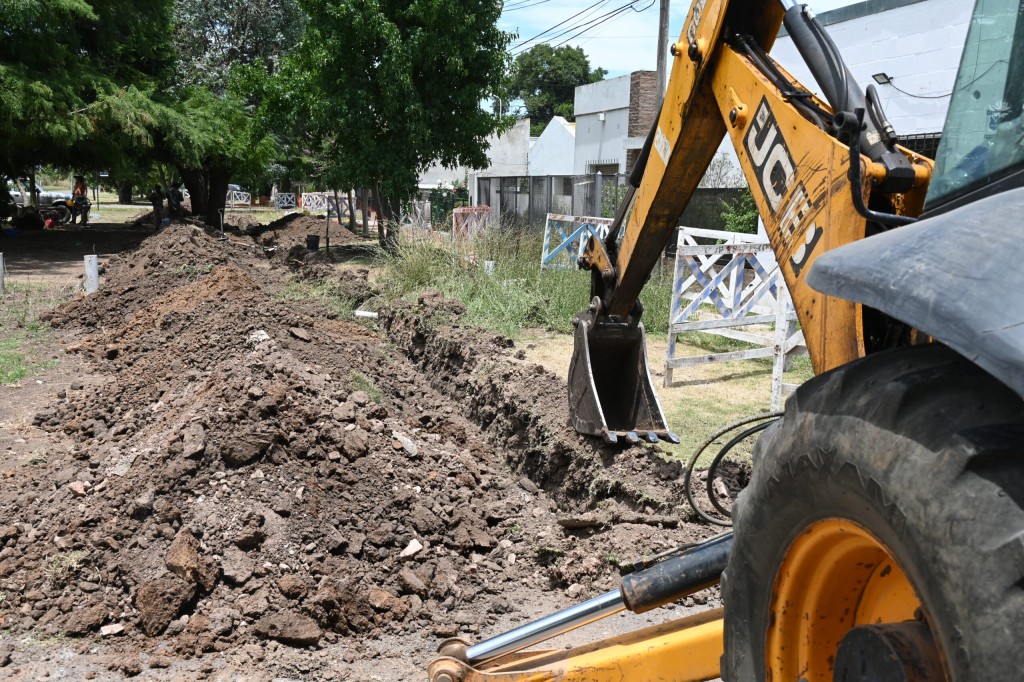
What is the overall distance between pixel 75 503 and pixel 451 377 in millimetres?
4573

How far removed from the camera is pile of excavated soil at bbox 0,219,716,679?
4332mm

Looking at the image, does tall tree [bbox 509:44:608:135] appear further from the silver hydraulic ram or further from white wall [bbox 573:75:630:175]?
the silver hydraulic ram

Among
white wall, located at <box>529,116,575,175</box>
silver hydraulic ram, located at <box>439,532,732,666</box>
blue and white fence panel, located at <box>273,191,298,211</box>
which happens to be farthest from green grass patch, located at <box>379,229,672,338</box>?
blue and white fence panel, located at <box>273,191,298,211</box>

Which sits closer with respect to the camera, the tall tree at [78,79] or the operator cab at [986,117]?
the operator cab at [986,117]

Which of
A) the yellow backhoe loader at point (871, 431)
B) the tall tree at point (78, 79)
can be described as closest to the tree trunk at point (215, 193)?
the tall tree at point (78, 79)

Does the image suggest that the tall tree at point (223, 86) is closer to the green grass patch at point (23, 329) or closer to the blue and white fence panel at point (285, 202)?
the blue and white fence panel at point (285, 202)

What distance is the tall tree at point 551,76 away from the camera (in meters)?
79.9

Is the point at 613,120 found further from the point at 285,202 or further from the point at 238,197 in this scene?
the point at 238,197

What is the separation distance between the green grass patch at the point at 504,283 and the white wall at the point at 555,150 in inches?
990

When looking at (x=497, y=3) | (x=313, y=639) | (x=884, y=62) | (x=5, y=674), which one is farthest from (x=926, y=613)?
(x=497, y=3)

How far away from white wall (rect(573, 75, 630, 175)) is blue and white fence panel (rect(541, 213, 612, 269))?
53.8 feet

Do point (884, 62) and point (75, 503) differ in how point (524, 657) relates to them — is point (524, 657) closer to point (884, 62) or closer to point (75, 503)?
point (75, 503)

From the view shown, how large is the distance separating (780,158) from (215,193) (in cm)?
2620

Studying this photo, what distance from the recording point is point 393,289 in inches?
519
